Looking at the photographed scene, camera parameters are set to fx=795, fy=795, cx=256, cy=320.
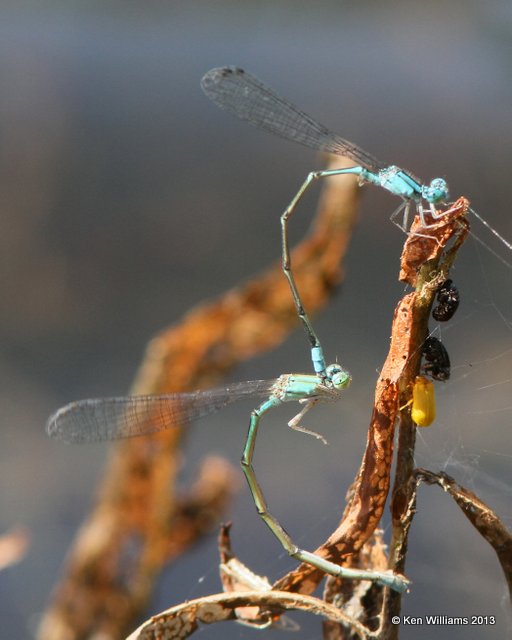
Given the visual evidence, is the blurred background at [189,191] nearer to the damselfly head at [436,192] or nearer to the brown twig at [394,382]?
the damselfly head at [436,192]

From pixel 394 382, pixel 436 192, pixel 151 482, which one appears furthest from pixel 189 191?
pixel 394 382

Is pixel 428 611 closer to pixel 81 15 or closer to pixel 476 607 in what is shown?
pixel 476 607

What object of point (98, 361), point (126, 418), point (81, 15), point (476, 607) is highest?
point (81, 15)

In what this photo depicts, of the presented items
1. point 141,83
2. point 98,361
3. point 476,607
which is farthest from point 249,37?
point 476,607

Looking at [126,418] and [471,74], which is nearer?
[126,418]

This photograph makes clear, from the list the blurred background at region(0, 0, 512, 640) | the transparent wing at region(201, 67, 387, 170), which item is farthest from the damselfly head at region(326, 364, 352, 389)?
the blurred background at region(0, 0, 512, 640)

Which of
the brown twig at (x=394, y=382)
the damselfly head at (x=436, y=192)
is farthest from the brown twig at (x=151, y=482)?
the brown twig at (x=394, y=382)

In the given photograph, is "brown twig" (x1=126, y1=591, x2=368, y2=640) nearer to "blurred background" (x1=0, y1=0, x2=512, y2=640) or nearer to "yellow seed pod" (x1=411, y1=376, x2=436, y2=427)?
"yellow seed pod" (x1=411, y1=376, x2=436, y2=427)
